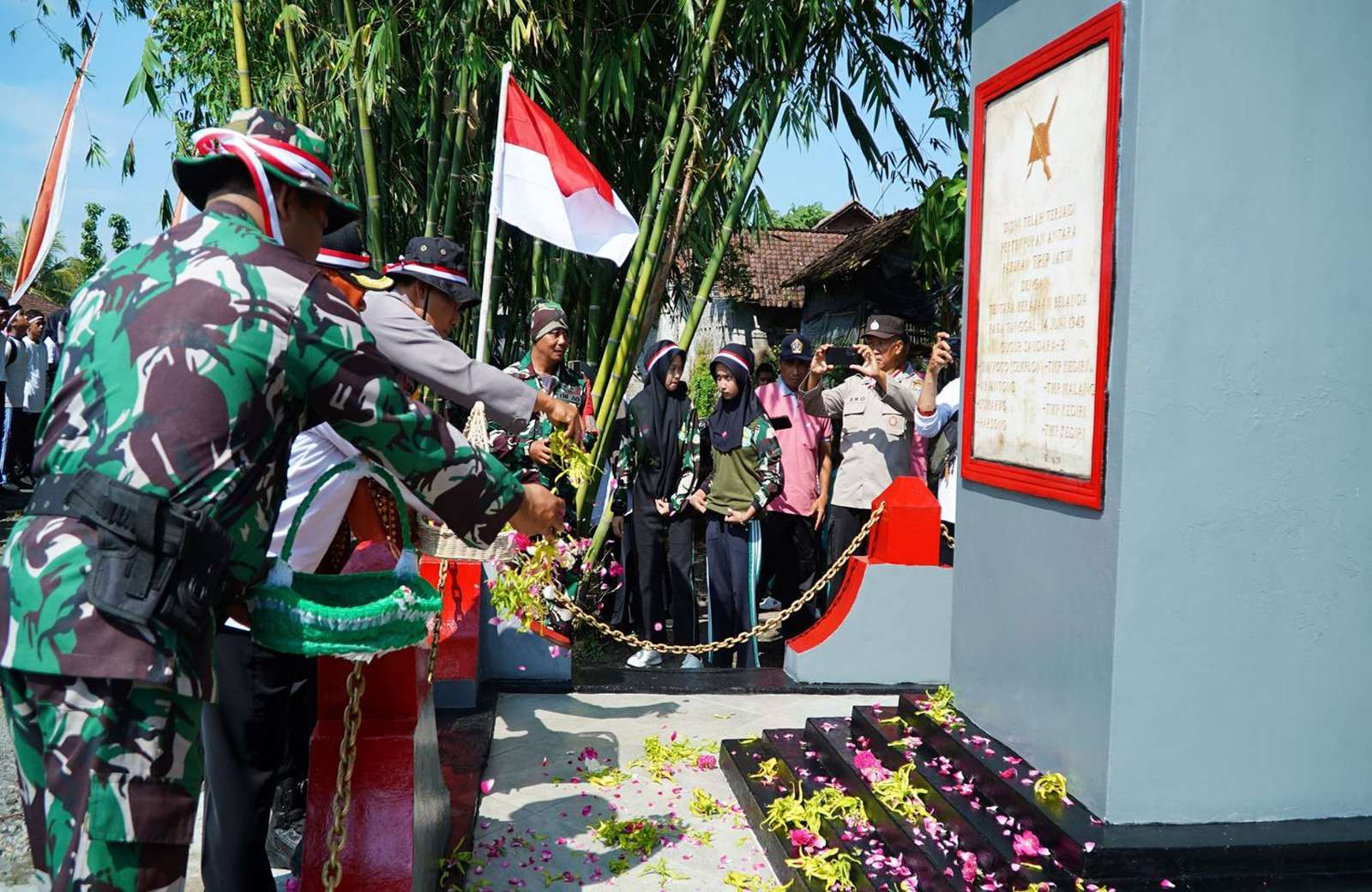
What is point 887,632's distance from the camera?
217 inches

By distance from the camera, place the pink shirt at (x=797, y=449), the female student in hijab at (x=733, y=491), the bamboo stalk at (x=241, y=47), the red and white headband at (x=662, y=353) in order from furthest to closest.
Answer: the pink shirt at (x=797, y=449), the red and white headband at (x=662, y=353), the female student in hijab at (x=733, y=491), the bamboo stalk at (x=241, y=47)

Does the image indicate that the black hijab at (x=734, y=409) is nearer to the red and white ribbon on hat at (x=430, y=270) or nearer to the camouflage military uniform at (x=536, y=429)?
the camouflage military uniform at (x=536, y=429)

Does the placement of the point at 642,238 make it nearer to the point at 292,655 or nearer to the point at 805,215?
the point at 292,655

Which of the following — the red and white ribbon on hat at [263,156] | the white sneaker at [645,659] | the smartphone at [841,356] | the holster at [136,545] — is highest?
the red and white ribbon on hat at [263,156]

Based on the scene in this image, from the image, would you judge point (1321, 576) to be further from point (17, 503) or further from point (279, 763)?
point (17, 503)

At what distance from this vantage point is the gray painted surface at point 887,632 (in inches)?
215

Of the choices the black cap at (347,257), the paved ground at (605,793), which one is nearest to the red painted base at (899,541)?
the paved ground at (605,793)

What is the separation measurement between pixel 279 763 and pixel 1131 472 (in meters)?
2.29

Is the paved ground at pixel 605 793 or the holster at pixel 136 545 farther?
the paved ground at pixel 605 793

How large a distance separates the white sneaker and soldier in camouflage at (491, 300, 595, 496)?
1085 millimetres

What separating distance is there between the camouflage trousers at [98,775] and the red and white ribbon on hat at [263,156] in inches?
34.2

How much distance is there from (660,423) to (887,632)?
1919 mm

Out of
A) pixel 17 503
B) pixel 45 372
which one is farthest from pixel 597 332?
pixel 45 372

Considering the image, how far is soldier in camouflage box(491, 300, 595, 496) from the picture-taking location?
5160mm
